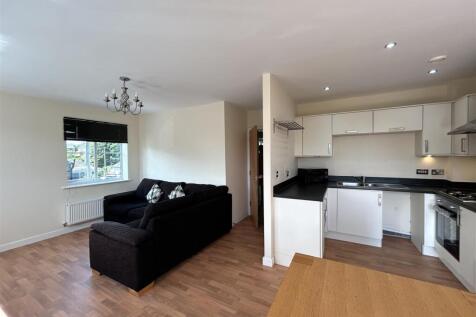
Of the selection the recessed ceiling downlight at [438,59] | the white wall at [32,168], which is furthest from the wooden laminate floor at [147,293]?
the recessed ceiling downlight at [438,59]

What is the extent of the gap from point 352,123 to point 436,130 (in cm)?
106

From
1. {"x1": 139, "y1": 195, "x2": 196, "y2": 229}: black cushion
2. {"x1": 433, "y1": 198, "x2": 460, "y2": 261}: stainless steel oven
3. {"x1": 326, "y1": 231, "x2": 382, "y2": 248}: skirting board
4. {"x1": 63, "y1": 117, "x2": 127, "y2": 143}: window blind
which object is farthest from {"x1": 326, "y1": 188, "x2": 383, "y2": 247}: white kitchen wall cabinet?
{"x1": 63, "y1": 117, "x2": 127, "y2": 143}: window blind

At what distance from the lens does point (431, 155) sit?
3.04 meters

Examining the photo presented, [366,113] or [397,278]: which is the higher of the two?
[366,113]

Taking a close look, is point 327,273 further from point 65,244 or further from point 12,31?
point 65,244

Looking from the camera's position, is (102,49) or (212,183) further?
(212,183)

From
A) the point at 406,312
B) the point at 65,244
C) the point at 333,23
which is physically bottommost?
the point at 65,244

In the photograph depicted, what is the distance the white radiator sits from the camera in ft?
12.6

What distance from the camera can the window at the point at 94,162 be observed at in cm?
408

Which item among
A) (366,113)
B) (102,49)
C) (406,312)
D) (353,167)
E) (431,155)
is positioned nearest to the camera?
(406,312)

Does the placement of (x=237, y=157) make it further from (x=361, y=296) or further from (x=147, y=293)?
(x=361, y=296)

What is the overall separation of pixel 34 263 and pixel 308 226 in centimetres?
367

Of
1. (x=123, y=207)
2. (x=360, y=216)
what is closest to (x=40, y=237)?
(x=123, y=207)

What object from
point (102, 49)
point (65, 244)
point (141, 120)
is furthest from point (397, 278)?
point (141, 120)
